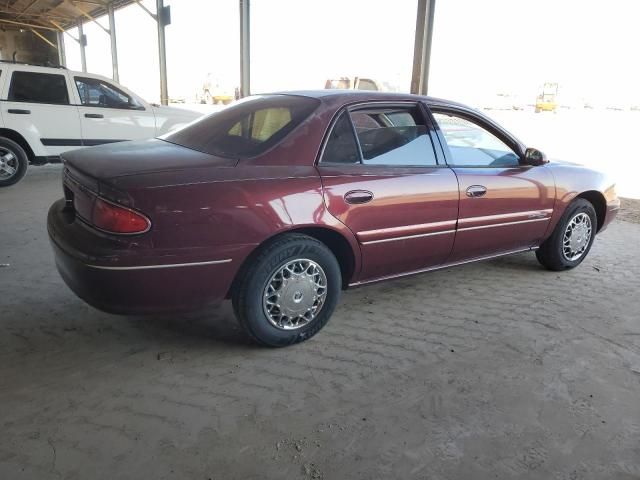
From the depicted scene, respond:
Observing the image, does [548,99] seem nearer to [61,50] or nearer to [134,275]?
[61,50]

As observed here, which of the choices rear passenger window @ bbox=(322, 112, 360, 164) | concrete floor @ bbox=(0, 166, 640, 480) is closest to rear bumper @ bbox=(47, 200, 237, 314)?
concrete floor @ bbox=(0, 166, 640, 480)

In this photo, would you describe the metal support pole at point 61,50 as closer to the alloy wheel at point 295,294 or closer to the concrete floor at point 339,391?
the concrete floor at point 339,391

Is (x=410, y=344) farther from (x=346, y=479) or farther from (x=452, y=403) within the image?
(x=346, y=479)

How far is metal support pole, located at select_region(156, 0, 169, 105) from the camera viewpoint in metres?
15.8

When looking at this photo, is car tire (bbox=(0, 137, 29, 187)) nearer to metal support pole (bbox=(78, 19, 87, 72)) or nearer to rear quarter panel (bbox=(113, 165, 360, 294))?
rear quarter panel (bbox=(113, 165, 360, 294))

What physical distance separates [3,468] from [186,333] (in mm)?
1277

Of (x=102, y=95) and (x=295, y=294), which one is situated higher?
(x=102, y=95)

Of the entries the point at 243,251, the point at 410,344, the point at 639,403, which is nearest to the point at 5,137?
the point at 243,251

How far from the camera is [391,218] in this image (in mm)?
3195

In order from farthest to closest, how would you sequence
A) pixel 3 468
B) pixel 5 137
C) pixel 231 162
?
pixel 5 137
pixel 231 162
pixel 3 468

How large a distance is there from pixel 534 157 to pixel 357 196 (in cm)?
181

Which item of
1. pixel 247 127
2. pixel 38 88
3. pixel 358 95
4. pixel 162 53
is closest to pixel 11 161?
pixel 38 88

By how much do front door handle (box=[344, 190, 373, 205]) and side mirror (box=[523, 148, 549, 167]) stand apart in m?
1.67

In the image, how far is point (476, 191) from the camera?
3.60m
